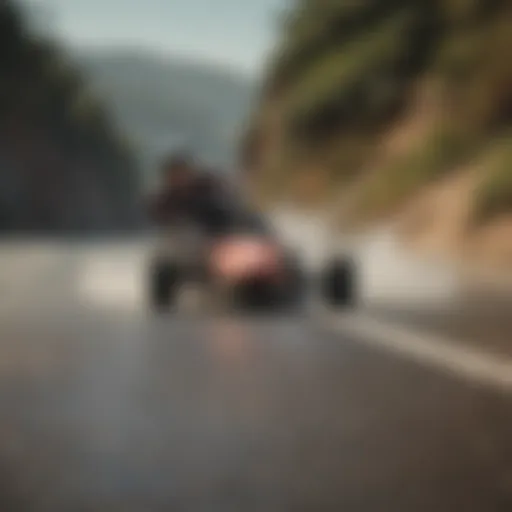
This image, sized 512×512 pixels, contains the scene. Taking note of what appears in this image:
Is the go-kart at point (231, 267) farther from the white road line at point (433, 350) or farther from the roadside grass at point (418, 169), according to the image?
the roadside grass at point (418, 169)

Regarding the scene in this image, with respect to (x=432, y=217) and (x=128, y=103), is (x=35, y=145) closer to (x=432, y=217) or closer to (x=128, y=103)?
(x=432, y=217)

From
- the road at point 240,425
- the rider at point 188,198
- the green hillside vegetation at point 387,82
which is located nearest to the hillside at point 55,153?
the green hillside vegetation at point 387,82

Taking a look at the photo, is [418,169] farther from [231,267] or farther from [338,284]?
[231,267]

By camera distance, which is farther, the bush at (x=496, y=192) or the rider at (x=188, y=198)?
the bush at (x=496, y=192)

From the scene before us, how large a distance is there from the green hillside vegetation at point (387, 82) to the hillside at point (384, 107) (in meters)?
0.02

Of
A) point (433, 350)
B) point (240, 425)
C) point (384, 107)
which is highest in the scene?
point (384, 107)

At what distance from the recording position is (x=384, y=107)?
19.1 metres

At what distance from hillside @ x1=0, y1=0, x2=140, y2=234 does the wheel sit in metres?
9.07

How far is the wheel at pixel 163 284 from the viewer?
8266 millimetres

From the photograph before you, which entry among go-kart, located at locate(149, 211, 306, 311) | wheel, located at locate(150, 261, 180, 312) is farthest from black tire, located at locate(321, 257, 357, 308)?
wheel, located at locate(150, 261, 180, 312)

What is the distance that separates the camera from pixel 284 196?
18828 mm

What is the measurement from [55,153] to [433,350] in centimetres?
1732

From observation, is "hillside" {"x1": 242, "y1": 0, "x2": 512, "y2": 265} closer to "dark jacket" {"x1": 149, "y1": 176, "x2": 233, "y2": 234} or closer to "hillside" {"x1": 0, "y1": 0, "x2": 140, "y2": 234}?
"hillside" {"x1": 0, "y1": 0, "x2": 140, "y2": 234}

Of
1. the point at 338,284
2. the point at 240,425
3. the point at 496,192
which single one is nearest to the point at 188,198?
the point at 338,284
